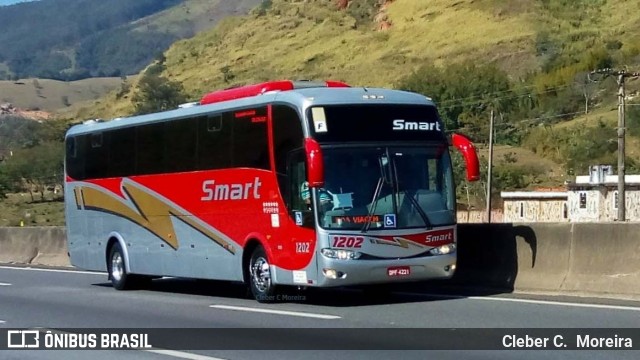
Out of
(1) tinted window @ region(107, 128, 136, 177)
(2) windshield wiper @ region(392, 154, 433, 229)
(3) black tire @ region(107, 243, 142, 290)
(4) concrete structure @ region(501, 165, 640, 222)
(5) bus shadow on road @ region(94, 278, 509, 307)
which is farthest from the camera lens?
(4) concrete structure @ region(501, 165, 640, 222)

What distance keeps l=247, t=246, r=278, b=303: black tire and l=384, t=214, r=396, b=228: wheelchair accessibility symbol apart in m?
2.17

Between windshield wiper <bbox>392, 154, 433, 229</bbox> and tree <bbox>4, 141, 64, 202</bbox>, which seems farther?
tree <bbox>4, 141, 64, 202</bbox>

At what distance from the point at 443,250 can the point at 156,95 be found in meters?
87.0

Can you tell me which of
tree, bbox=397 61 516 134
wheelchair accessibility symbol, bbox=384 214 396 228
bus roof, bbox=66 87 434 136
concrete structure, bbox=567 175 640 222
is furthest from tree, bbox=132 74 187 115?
wheelchair accessibility symbol, bbox=384 214 396 228

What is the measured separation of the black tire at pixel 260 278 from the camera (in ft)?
58.5

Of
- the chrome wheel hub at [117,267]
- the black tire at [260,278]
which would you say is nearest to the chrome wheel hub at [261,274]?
the black tire at [260,278]

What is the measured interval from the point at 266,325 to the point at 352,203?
229 centimetres

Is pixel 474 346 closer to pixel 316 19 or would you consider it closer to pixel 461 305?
pixel 461 305

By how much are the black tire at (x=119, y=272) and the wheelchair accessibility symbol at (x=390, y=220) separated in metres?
7.42

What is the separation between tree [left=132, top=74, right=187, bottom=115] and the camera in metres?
98.2

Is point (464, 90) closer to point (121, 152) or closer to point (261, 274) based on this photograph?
point (121, 152)

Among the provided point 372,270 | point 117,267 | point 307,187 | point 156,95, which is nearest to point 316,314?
point 372,270

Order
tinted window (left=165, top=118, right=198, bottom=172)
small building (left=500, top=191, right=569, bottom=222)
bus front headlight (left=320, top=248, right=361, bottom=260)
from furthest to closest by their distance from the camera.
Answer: small building (left=500, top=191, right=569, bottom=222) < tinted window (left=165, top=118, right=198, bottom=172) < bus front headlight (left=320, top=248, right=361, bottom=260)

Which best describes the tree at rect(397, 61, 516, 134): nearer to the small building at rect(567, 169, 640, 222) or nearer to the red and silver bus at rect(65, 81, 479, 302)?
the small building at rect(567, 169, 640, 222)
